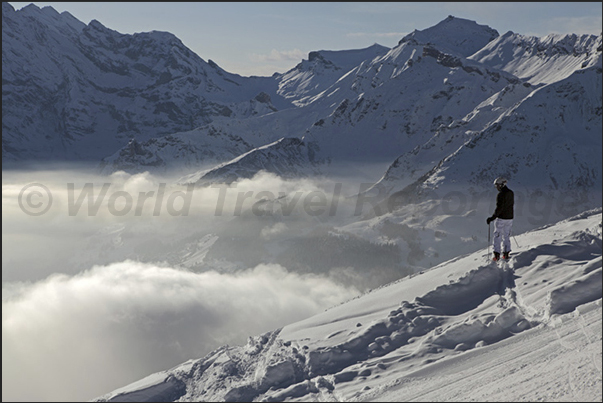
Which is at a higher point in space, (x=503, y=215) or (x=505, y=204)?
(x=505, y=204)

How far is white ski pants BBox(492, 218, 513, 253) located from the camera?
24.8 meters

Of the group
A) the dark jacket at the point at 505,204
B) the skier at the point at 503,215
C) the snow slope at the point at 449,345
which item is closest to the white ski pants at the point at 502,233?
the skier at the point at 503,215

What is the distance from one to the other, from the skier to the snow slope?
0.86 meters

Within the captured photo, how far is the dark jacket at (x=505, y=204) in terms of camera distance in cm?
2411

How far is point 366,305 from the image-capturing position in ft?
92.4

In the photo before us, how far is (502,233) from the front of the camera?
82.6 feet

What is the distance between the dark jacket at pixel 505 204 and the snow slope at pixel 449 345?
2430 mm

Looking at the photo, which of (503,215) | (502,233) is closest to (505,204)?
(503,215)

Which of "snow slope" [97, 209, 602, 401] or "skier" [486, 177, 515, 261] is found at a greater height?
"skier" [486, 177, 515, 261]

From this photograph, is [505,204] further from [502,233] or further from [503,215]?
[502,233]

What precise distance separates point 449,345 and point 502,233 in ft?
20.4

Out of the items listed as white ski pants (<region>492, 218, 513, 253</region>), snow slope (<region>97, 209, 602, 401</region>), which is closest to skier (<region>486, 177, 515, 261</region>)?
white ski pants (<region>492, 218, 513, 253</region>)

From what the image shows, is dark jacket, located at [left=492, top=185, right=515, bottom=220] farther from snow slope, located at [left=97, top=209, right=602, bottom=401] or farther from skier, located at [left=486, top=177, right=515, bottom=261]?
snow slope, located at [left=97, top=209, right=602, bottom=401]

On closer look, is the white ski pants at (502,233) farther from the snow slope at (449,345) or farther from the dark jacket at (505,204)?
the snow slope at (449,345)
